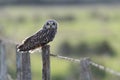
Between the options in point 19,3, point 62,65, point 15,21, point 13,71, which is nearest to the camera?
point 13,71

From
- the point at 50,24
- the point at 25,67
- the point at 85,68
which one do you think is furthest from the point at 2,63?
the point at 85,68

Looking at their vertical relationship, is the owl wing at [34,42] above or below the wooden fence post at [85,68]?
above

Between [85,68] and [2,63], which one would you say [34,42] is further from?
[2,63]

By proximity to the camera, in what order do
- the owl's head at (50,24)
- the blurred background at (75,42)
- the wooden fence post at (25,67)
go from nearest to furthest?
the wooden fence post at (25,67), the owl's head at (50,24), the blurred background at (75,42)

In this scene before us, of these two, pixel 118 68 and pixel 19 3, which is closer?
pixel 118 68

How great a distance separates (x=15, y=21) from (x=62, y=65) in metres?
16.7

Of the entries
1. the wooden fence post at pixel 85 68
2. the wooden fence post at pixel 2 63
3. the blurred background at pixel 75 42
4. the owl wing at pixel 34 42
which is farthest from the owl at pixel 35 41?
the blurred background at pixel 75 42

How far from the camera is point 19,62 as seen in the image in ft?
29.8

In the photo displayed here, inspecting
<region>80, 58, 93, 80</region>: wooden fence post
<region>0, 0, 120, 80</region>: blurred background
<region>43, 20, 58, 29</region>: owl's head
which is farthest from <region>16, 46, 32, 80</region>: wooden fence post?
<region>0, 0, 120, 80</region>: blurred background

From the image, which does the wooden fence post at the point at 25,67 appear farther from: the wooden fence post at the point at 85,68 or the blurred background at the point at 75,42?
the blurred background at the point at 75,42

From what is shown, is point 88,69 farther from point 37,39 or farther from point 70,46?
point 70,46

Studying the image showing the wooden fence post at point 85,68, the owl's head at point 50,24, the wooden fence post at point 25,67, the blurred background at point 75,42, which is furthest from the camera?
the blurred background at point 75,42

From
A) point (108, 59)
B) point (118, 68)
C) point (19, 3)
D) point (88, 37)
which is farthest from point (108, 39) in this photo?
point (19, 3)

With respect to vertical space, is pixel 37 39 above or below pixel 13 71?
above
